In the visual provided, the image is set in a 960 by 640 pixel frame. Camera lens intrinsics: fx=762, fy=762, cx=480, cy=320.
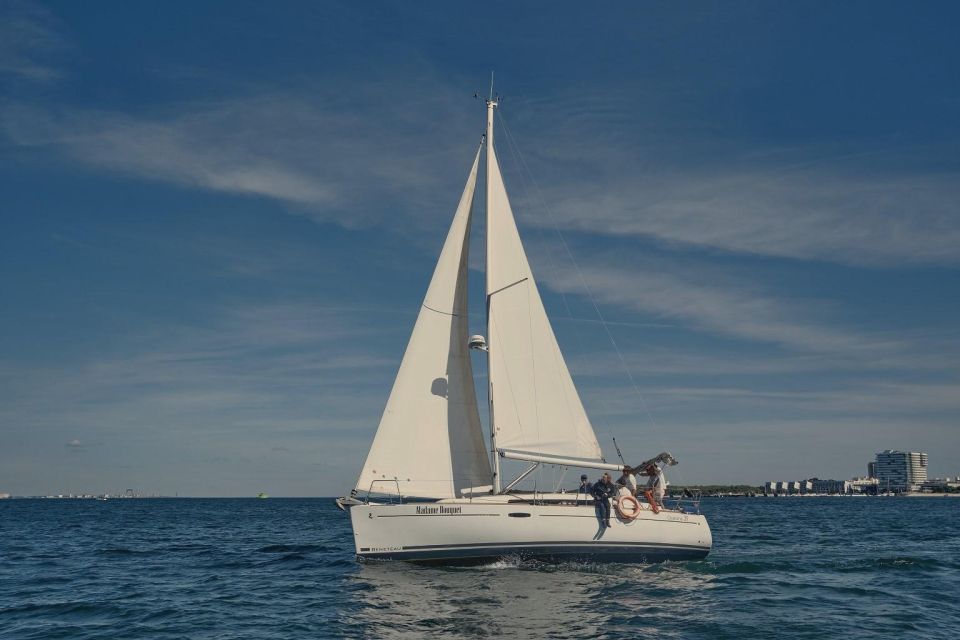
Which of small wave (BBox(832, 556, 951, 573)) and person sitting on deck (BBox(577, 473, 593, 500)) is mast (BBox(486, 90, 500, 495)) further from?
small wave (BBox(832, 556, 951, 573))

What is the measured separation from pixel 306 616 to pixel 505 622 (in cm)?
461

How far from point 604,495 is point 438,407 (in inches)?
231

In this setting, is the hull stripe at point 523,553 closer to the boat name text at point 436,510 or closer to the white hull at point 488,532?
the white hull at point 488,532

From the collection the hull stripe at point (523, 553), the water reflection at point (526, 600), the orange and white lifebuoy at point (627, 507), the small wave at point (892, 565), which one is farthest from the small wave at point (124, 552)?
the small wave at point (892, 565)

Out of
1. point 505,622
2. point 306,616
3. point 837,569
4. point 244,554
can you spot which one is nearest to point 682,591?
point 505,622

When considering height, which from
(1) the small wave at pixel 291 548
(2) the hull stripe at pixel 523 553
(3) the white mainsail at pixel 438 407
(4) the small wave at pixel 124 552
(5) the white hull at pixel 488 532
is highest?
(3) the white mainsail at pixel 438 407

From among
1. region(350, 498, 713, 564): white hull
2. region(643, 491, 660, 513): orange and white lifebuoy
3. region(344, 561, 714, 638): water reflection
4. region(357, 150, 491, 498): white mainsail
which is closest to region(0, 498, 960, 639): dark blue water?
region(344, 561, 714, 638): water reflection

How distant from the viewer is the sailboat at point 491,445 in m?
22.1

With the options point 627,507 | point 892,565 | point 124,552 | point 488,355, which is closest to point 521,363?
point 488,355

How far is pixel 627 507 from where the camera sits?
22.9m

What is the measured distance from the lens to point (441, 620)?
16281mm

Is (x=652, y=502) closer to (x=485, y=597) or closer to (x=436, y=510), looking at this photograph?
(x=436, y=510)

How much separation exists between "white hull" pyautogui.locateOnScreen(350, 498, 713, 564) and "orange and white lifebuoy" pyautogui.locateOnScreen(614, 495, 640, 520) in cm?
18

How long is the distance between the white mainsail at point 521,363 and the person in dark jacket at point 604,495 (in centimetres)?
88
